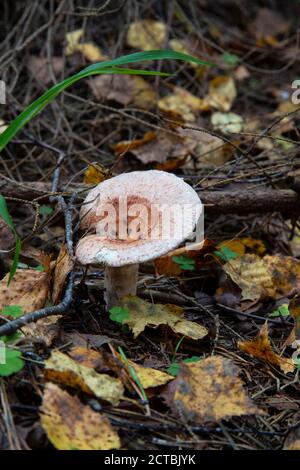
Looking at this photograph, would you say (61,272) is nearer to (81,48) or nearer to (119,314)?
(119,314)

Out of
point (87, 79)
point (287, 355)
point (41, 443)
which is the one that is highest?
point (87, 79)

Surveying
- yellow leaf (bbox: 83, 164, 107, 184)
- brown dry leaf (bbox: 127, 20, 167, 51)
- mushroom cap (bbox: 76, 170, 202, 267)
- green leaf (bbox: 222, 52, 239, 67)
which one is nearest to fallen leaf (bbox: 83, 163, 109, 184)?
yellow leaf (bbox: 83, 164, 107, 184)

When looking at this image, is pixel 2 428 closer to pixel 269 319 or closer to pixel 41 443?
pixel 41 443

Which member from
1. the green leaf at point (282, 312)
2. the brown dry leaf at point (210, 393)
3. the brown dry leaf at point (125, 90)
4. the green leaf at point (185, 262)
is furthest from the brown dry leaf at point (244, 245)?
the brown dry leaf at point (125, 90)

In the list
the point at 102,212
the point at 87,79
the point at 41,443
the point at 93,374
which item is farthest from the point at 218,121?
the point at 41,443

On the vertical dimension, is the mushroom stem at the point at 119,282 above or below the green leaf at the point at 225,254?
above

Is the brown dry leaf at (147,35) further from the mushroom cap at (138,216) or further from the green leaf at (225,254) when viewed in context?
the mushroom cap at (138,216)
